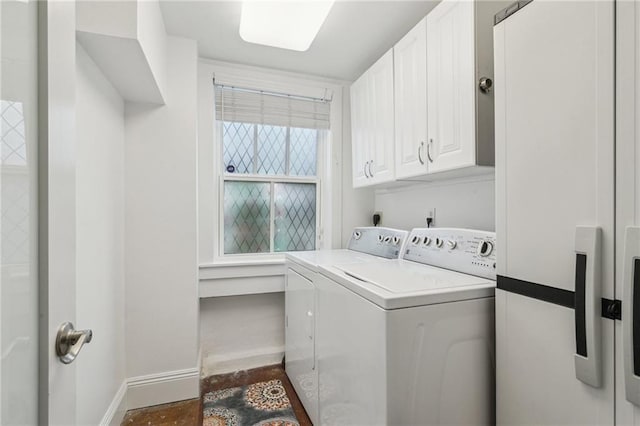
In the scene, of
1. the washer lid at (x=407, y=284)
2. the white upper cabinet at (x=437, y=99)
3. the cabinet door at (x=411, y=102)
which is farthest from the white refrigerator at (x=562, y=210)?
the cabinet door at (x=411, y=102)

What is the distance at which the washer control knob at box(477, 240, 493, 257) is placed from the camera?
1277 millimetres

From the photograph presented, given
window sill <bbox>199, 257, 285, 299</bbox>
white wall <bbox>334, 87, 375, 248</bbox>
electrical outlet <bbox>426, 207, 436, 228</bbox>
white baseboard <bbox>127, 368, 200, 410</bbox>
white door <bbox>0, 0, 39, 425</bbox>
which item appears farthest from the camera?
white wall <bbox>334, 87, 375, 248</bbox>

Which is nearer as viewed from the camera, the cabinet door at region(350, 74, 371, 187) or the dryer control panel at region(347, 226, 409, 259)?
the dryer control panel at region(347, 226, 409, 259)

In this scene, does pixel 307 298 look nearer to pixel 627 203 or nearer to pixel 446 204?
pixel 446 204

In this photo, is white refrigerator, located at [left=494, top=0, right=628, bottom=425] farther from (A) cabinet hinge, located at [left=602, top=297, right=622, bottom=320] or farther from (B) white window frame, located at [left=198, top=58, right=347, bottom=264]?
(B) white window frame, located at [left=198, top=58, right=347, bottom=264]

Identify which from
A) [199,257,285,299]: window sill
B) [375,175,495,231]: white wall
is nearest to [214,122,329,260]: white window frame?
[199,257,285,299]: window sill

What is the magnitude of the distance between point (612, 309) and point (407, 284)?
1.88 ft

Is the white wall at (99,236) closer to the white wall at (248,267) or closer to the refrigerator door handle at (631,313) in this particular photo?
the white wall at (248,267)

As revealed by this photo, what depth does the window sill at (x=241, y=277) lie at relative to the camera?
218 centimetres

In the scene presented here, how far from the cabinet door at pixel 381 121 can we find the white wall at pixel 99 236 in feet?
5.25

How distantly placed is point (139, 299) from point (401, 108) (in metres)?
2.02

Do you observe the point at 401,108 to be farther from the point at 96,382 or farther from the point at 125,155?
the point at 96,382

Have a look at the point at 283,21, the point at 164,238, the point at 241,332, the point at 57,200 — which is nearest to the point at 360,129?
the point at 283,21

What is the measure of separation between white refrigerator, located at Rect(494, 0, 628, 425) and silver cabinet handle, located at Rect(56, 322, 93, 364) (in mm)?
1222
